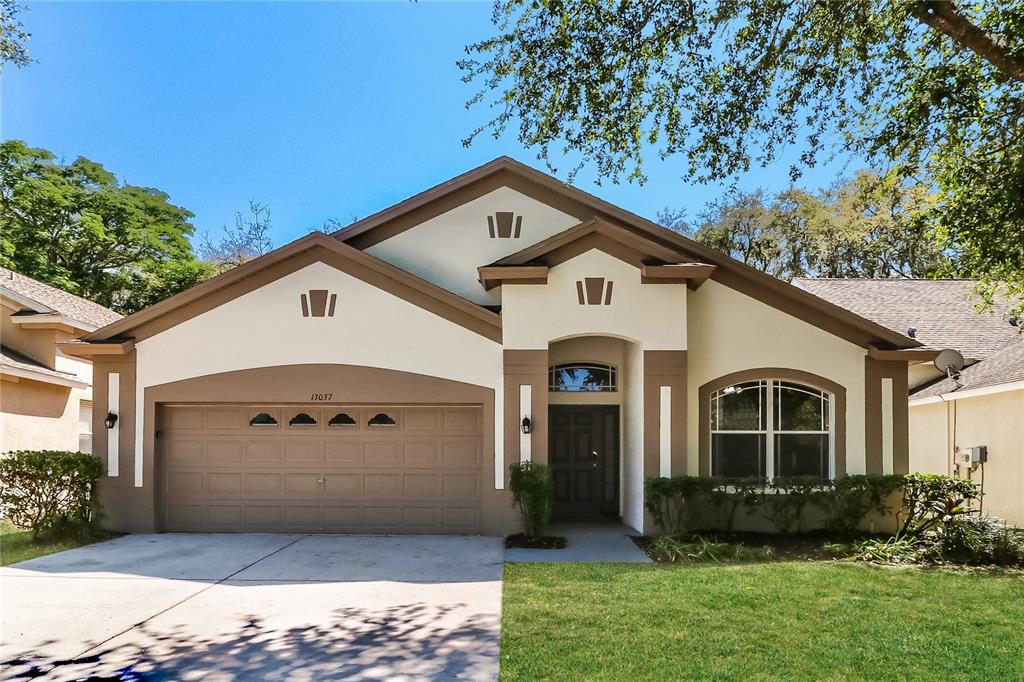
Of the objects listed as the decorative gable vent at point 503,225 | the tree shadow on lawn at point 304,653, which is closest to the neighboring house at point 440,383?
the decorative gable vent at point 503,225

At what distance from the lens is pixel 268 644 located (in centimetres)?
684

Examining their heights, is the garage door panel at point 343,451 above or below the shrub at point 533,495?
above

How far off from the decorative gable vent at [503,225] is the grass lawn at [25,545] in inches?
323

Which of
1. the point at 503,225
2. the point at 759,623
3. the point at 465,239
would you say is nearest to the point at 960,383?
the point at 503,225

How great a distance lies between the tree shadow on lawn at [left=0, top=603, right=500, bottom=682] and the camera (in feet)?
20.1

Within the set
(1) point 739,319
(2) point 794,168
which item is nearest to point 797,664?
(2) point 794,168

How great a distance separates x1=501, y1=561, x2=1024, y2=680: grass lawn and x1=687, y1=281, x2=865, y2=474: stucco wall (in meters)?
3.70

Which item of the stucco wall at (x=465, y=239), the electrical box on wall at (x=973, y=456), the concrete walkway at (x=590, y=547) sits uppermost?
the stucco wall at (x=465, y=239)

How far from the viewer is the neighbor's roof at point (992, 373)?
14922 mm

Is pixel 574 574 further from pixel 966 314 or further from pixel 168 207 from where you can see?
pixel 168 207

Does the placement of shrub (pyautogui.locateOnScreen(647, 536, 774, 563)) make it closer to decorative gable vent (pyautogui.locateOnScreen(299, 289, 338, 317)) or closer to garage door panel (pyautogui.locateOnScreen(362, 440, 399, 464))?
garage door panel (pyautogui.locateOnScreen(362, 440, 399, 464))

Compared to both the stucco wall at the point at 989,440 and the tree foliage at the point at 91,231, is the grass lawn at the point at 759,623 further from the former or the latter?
the tree foliage at the point at 91,231

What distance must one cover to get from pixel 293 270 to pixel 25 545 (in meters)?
5.59

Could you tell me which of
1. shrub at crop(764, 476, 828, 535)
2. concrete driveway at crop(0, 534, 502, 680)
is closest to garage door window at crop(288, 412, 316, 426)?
concrete driveway at crop(0, 534, 502, 680)
